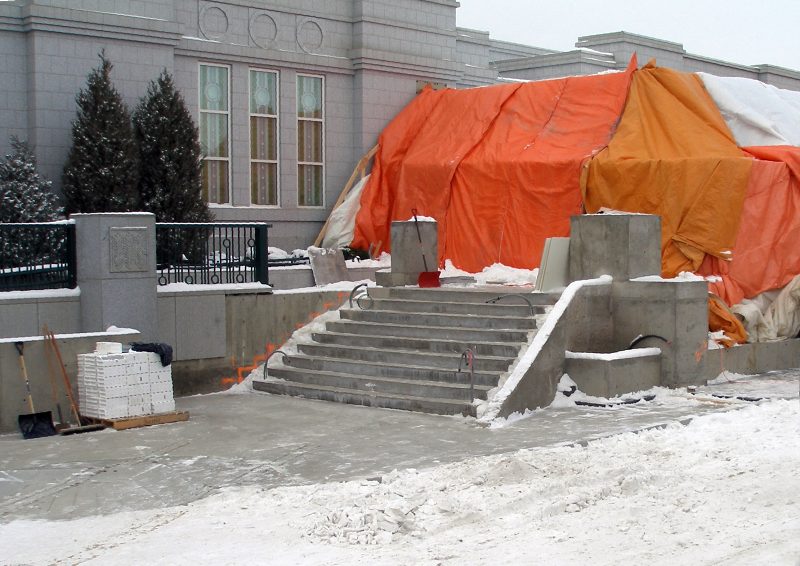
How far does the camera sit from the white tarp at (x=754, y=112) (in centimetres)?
1816

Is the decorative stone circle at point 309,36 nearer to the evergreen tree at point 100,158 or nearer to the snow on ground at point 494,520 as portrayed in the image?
the evergreen tree at point 100,158

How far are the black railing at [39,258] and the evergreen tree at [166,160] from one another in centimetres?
509

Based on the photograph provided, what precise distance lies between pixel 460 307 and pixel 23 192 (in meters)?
6.95

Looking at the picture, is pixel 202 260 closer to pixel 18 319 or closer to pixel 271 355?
pixel 271 355

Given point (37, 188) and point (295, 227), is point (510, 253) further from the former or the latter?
point (37, 188)

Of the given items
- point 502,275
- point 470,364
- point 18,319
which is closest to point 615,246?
point 470,364

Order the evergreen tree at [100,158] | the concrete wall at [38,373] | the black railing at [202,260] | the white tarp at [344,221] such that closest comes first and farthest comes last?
the concrete wall at [38,373], the black railing at [202,260], the evergreen tree at [100,158], the white tarp at [344,221]

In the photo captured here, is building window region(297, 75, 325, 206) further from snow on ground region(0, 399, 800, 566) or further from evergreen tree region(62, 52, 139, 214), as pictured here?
snow on ground region(0, 399, 800, 566)

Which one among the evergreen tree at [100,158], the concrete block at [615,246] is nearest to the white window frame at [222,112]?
the evergreen tree at [100,158]

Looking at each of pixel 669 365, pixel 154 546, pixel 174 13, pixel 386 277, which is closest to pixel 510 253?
pixel 386 277

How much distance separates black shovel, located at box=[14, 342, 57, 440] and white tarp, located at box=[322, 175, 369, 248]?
971 centimetres

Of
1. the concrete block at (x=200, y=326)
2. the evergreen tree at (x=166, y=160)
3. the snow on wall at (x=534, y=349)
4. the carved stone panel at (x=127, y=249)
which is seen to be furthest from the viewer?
the evergreen tree at (x=166, y=160)

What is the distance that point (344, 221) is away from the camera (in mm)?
21281

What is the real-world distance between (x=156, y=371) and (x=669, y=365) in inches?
254
